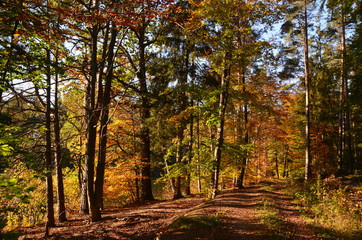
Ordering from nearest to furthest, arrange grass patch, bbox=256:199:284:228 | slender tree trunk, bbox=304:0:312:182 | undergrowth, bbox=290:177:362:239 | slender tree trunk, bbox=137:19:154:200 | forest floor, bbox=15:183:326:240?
forest floor, bbox=15:183:326:240, undergrowth, bbox=290:177:362:239, grass patch, bbox=256:199:284:228, slender tree trunk, bbox=137:19:154:200, slender tree trunk, bbox=304:0:312:182

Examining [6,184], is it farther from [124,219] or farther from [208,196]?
[208,196]

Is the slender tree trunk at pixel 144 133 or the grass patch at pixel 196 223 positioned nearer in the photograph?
the grass patch at pixel 196 223

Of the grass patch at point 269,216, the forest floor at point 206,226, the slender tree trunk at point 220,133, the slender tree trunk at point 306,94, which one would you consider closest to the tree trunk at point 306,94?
the slender tree trunk at point 306,94

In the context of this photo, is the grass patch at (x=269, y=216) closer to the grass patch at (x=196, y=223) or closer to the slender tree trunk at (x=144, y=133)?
the grass patch at (x=196, y=223)

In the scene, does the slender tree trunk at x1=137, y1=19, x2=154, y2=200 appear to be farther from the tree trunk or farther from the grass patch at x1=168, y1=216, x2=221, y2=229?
the tree trunk

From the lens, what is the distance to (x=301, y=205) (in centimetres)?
1168

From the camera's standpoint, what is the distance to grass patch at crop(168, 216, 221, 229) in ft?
25.2

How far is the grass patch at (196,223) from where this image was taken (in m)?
7.67

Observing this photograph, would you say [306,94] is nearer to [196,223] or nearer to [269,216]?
[269,216]

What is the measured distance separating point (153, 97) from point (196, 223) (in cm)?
763

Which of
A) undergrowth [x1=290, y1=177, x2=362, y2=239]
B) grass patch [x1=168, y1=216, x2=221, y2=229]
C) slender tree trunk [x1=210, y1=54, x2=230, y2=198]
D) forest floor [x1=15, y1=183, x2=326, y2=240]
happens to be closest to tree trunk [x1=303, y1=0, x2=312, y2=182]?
undergrowth [x1=290, y1=177, x2=362, y2=239]

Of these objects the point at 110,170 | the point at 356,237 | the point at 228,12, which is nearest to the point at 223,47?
the point at 228,12

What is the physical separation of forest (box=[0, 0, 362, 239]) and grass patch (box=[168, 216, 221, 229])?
12.3 feet

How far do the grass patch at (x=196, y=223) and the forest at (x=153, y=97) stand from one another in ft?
12.3
